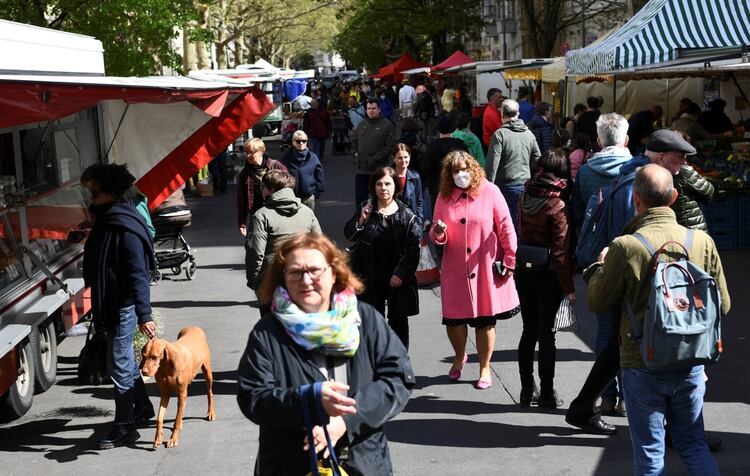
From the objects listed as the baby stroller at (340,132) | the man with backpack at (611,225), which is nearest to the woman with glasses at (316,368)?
the man with backpack at (611,225)

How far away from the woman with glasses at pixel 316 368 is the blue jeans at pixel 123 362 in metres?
3.12

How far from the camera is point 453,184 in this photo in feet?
23.9

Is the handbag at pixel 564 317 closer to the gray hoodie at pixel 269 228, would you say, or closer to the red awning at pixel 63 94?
the gray hoodie at pixel 269 228

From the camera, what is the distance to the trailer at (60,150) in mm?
6645

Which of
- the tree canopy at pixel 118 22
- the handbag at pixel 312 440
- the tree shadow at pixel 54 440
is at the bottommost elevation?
the tree shadow at pixel 54 440

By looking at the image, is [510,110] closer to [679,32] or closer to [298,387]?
[679,32]

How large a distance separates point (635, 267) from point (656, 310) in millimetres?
230

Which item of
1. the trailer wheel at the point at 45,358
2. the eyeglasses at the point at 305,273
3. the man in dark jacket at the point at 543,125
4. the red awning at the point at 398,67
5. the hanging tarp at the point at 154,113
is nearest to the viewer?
the eyeglasses at the point at 305,273

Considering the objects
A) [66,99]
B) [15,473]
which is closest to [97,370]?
[15,473]

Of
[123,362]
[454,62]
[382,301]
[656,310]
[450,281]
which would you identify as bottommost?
[123,362]

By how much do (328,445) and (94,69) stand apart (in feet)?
27.6

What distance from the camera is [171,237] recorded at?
12734mm

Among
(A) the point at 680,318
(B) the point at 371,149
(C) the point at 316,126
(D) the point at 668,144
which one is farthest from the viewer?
(C) the point at 316,126

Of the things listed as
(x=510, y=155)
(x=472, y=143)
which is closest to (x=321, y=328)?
(x=510, y=155)
